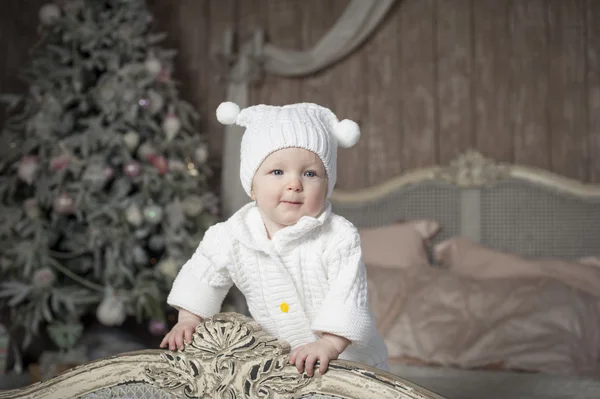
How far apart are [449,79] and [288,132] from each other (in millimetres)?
2441

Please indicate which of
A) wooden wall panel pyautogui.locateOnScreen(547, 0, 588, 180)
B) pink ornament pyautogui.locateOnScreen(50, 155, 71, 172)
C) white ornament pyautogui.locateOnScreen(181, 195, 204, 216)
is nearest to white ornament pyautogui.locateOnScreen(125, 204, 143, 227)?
white ornament pyautogui.locateOnScreen(181, 195, 204, 216)

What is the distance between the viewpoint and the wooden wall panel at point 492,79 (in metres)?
3.64

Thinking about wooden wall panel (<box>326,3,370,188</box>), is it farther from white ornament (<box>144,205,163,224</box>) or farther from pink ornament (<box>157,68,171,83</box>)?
white ornament (<box>144,205,163,224</box>)

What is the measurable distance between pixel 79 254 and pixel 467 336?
1.80m

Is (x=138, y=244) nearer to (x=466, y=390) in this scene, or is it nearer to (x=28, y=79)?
(x=28, y=79)

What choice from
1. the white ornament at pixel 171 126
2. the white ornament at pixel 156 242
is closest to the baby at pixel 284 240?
the white ornament at pixel 156 242

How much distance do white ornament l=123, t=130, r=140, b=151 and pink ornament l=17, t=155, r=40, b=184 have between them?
1.34ft

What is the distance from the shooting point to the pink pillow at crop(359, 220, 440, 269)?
3312 millimetres

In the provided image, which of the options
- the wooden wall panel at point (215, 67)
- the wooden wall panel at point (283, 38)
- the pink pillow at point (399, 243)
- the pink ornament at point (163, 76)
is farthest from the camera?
the wooden wall panel at point (215, 67)

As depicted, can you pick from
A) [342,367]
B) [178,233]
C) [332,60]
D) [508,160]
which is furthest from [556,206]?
[342,367]

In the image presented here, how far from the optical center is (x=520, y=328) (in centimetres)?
259

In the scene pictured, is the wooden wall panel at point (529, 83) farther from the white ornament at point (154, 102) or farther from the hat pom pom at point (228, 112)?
the hat pom pom at point (228, 112)

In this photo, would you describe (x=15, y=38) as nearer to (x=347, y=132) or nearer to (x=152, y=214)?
(x=152, y=214)

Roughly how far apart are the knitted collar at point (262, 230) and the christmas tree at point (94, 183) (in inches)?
69.0
